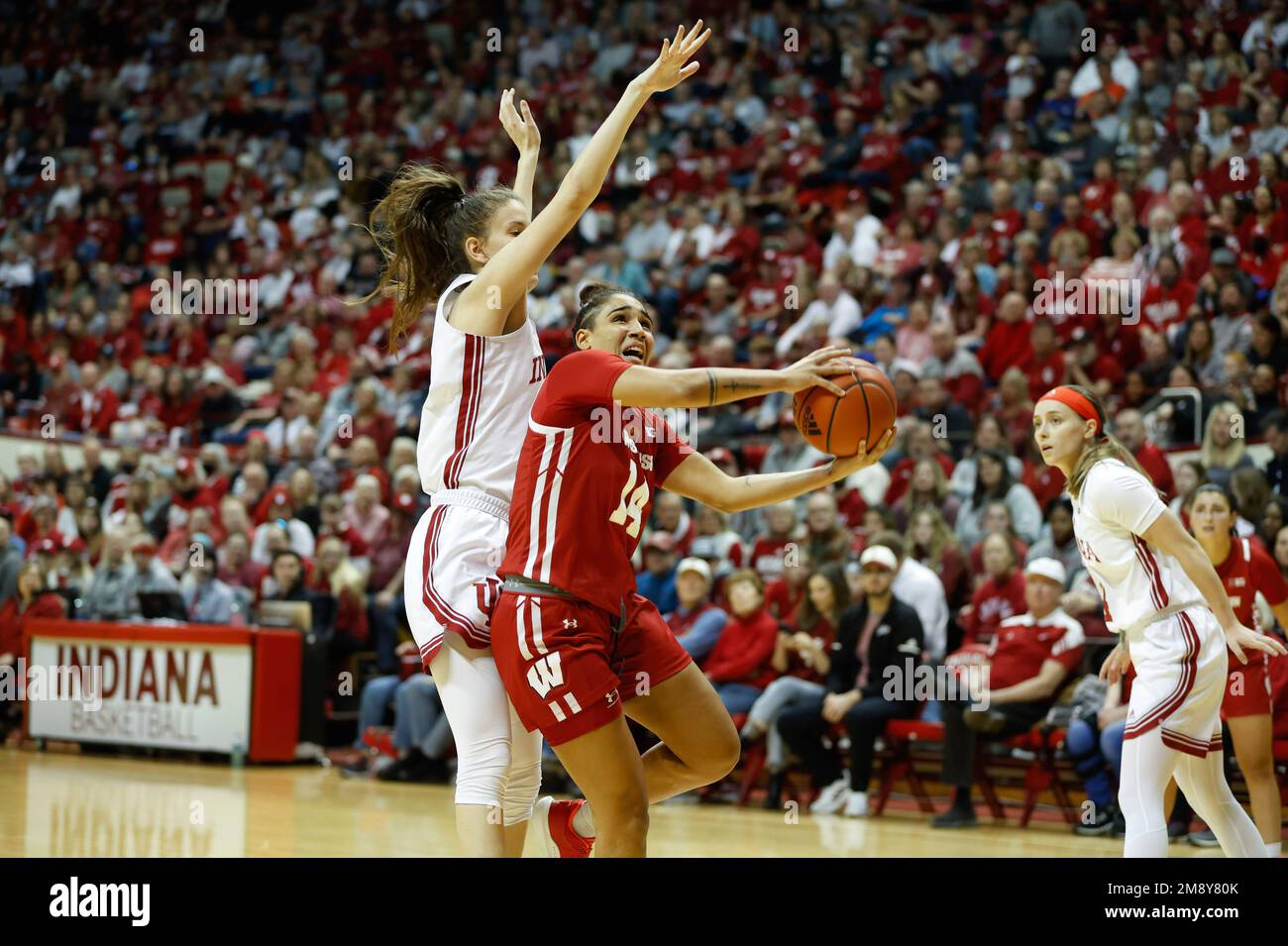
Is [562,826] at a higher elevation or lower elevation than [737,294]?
lower

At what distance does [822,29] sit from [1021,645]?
9.23 m

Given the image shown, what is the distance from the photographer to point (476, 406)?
391cm

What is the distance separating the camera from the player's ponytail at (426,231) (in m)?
4.11

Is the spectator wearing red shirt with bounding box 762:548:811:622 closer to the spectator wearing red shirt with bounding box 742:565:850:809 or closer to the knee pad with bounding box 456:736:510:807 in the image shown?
the spectator wearing red shirt with bounding box 742:565:850:809

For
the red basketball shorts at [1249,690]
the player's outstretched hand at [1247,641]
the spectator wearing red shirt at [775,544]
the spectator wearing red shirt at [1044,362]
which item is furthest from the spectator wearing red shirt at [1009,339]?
the player's outstretched hand at [1247,641]

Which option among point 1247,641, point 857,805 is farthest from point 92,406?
point 1247,641

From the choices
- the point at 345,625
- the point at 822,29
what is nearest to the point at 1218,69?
the point at 822,29

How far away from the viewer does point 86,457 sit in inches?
543

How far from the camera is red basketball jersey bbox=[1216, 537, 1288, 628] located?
650 cm

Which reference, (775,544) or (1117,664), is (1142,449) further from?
(1117,664)

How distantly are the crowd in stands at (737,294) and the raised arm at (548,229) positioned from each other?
3571 mm

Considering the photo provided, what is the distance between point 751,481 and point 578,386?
662 mm
